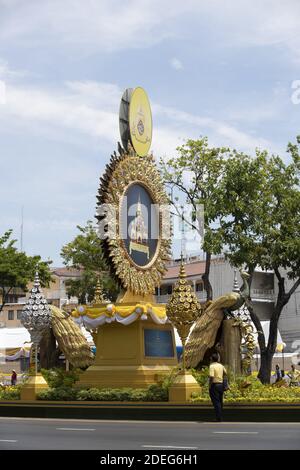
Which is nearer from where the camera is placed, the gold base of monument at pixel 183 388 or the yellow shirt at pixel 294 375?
the gold base of monument at pixel 183 388

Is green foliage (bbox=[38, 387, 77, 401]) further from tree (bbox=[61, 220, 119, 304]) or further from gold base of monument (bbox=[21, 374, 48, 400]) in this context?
tree (bbox=[61, 220, 119, 304])

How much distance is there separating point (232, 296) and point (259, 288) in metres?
43.3

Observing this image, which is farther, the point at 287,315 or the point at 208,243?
the point at 287,315

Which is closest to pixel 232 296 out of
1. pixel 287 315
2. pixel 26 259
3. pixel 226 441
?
pixel 226 441

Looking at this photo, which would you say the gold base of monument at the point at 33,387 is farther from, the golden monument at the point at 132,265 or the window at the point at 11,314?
the window at the point at 11,314

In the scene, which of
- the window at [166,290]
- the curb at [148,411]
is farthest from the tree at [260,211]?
the window at [166,290]

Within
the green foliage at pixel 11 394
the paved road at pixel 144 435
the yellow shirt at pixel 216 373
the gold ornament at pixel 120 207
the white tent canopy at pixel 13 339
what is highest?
the gold ornament at pixel 120 207

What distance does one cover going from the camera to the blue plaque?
25422mm

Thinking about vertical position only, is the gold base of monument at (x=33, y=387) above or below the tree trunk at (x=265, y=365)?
below

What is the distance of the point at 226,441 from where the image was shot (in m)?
15.0

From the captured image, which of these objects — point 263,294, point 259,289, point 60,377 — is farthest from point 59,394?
point 259,289

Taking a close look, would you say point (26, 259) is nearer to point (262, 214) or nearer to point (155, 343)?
point (262, 214)

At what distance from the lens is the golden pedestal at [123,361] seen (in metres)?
24.5

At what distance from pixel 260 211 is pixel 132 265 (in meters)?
13.0
